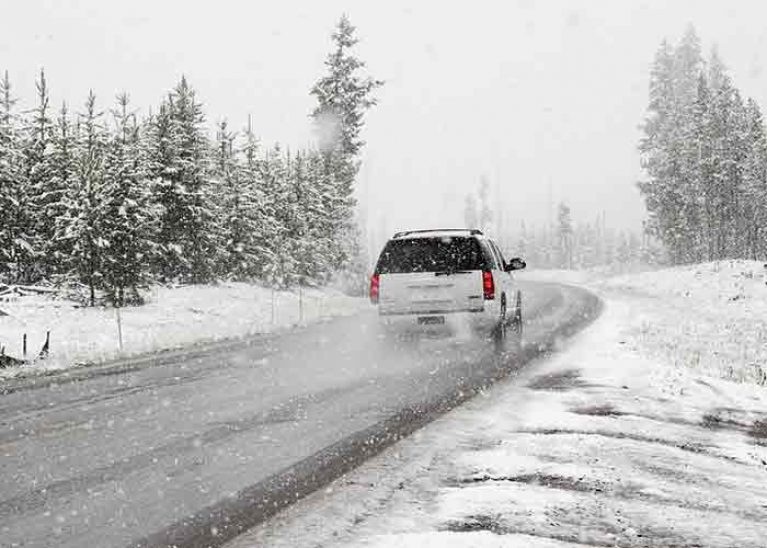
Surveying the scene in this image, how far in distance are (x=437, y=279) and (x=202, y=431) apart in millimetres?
6803

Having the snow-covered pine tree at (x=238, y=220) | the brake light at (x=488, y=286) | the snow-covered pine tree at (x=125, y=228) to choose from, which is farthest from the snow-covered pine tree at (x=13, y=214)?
the brake light at (x=488, y=286)

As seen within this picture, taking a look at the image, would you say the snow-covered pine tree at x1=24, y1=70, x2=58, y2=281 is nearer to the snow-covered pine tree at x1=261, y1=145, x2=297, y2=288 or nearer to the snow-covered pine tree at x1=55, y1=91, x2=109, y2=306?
the snow-covered pine tree at x1=55, y1=91, x2=109, y2=306

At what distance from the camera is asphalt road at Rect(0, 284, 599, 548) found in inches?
168

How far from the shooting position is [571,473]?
16.2ft

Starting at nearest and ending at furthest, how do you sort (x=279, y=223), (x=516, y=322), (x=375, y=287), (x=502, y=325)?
(x=375, y=287), (x=502, y=325), (x=516, y=322), (x=279, y=223)

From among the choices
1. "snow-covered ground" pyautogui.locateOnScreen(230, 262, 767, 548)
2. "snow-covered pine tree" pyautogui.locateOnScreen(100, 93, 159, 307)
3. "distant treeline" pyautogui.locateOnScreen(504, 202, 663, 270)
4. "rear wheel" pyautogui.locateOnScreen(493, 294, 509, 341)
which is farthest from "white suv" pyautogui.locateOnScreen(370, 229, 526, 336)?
"distant treeline" pyautogui.locateOnScreen(504, 202, 663, 270)

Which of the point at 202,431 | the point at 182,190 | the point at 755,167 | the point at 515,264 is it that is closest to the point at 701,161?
the point at 755,167

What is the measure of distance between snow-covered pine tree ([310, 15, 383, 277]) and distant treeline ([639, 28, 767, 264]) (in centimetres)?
2567

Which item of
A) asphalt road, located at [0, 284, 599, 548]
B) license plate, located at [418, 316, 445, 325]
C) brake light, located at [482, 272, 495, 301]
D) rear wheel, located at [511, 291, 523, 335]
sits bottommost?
asphalt road, located at [0, 284, 599, 548]

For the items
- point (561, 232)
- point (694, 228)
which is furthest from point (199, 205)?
point (561, 232)

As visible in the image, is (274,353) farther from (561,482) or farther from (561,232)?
(561,232)

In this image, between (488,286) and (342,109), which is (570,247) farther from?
(488,286)

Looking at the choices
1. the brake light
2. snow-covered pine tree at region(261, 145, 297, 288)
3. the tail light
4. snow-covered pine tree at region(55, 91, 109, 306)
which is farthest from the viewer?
snow-covered pine tree at region(261, 145, 297, 288)

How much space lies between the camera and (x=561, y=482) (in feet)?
15.6
